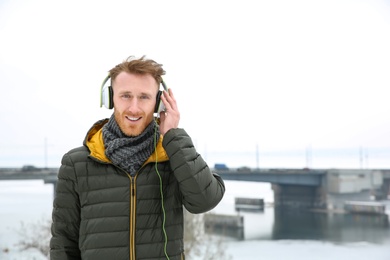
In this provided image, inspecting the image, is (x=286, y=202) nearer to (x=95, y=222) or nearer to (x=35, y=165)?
(x=35, y=165)

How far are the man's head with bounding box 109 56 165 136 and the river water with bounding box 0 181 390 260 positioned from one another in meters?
11.3

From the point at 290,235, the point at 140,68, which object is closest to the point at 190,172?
the point at 140,68

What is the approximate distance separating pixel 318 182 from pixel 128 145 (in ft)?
76.4

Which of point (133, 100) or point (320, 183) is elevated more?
point (133, 100)

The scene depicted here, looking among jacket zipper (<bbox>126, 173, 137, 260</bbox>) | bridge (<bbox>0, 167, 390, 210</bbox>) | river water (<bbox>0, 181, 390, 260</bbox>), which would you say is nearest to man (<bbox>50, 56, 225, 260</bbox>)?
jacket zipper (<bbox>126, 173, 137, 260</bbox>)

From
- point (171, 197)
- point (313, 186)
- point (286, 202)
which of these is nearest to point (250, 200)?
point (286, 202)

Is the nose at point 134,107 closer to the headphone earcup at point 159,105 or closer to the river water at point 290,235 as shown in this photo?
the headphone earcup at point 159,105

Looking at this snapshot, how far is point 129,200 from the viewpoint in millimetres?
1017

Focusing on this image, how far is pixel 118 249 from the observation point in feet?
3.31

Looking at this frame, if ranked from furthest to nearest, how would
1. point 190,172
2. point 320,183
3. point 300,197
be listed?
1. point 300,197
2. point 320,183
3. point 190,172

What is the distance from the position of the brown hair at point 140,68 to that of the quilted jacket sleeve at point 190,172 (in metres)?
0.16

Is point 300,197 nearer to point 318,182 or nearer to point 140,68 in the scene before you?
point 318,182

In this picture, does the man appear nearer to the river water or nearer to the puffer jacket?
the puffer jacket

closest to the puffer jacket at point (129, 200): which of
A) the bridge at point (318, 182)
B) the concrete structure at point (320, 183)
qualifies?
the bridge at point (318, 182)
